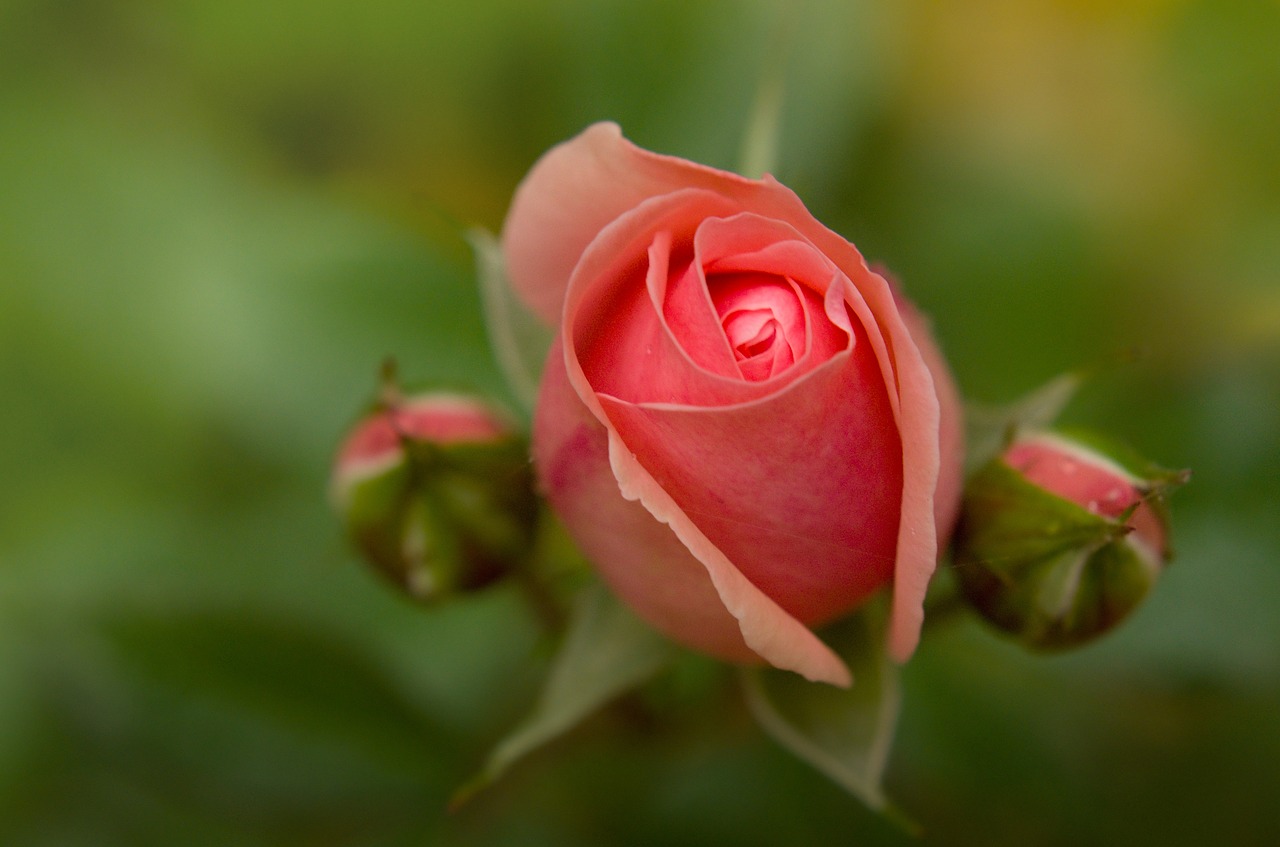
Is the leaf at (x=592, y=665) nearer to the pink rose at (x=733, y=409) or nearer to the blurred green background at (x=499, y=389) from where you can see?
the pink rose at (x=733, y=409)

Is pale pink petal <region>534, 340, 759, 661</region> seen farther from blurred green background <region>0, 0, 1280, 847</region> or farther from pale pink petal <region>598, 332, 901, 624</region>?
blurred green background <region>0, 0, 1280, 847</region>

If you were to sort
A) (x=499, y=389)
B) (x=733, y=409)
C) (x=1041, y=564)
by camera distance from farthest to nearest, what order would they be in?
1. (x=499, y=389)
2. (x=1041, y=564)
3. (x=733, y=409)

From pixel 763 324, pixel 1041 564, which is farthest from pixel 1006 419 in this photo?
pixel 763 324

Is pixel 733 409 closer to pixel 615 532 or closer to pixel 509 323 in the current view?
pixel 615 532

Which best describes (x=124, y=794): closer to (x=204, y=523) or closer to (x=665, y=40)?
(x=204, y=523)

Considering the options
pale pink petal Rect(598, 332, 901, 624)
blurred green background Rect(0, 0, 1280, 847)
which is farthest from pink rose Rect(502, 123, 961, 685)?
blurred green background Rect(0, 0, 1280, 847)

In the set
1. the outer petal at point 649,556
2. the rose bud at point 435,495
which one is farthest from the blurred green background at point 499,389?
the outer petal at point 649,556
